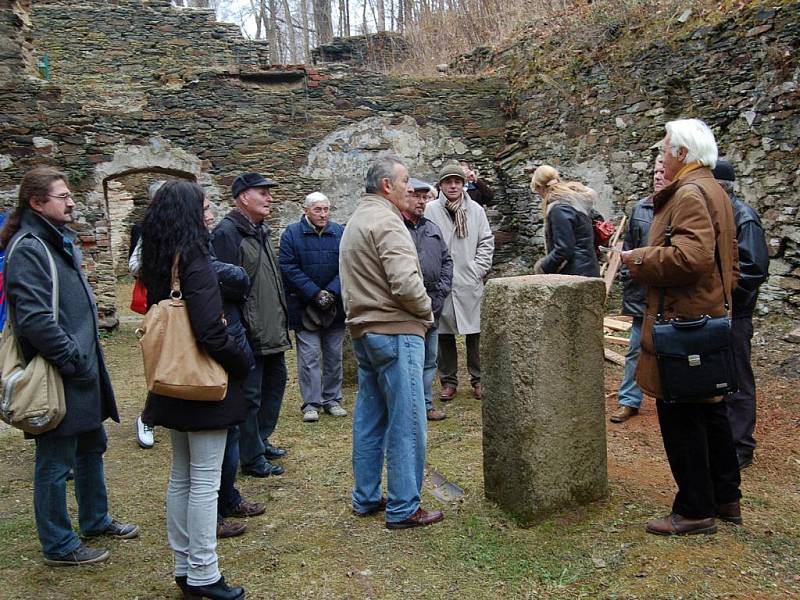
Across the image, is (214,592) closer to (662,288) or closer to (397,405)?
(397,405)

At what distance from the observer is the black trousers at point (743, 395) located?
3.63m

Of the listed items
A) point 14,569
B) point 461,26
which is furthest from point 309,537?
point 461,26

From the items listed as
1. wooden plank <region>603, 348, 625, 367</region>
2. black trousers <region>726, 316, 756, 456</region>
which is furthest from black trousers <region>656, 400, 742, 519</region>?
wooden plank <region>603, 348, 625, 367</region>

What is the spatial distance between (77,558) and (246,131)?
753cm

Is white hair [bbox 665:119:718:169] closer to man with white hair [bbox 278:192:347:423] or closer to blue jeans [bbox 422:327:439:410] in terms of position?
blue jeans [bbox 422:327:439:410]

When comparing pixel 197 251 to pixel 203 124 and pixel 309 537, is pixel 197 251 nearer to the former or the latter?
pixel 309 537

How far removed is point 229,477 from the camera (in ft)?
11.2

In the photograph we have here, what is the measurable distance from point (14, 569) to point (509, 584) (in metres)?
2.19

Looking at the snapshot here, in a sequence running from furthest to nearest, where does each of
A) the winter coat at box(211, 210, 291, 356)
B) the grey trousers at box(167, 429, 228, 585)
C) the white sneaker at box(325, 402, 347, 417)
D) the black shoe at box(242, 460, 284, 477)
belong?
the white sneaker at box(325, 402, 347, 417) → the black shoe at box(242, 460, 284, 477) → the winter coat at box(211, 210, 291, 356) → the grey trousers at box(167, 429, 228, 585)

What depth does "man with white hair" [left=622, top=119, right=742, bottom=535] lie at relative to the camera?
271cm

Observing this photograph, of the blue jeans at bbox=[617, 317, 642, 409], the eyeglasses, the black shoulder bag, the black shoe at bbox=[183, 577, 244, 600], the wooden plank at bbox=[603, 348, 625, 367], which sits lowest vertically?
the black shoe at bbox=[183, 577, 244, 600]

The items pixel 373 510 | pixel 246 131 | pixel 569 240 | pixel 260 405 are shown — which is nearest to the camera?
pixel 373 510

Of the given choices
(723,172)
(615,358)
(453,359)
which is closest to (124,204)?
(453,359)

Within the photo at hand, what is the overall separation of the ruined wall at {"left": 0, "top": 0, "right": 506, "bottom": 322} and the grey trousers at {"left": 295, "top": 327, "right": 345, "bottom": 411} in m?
4.78
